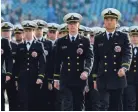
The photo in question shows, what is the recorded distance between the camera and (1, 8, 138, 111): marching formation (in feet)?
38.3

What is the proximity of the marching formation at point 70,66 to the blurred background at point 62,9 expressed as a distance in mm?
14380

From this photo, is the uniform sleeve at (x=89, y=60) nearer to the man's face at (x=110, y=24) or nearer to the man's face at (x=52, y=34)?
the man's face at (x=110, y=24)

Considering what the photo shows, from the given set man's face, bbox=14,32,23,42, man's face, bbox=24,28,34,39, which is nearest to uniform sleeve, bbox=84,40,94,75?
man's face, bbox=24,28,34,39

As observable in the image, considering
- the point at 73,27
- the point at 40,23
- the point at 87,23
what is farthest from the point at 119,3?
the point at 73,27

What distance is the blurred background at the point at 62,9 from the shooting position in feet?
97.6

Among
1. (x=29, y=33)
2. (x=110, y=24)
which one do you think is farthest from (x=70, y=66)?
(x=29, y=33)

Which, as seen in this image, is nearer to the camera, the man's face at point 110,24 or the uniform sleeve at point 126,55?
the uniform sleeve at point 126,55

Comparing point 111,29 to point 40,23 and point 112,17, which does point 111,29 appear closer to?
point 112,17

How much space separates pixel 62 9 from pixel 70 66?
18856 mm

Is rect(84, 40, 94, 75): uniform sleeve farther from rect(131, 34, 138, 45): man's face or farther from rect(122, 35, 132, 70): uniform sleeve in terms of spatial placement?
rect(131, 34, 138, 45): man's face

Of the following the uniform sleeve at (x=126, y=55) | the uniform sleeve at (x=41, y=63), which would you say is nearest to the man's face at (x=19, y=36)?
the uniform sleeve at (x=41, y=63)

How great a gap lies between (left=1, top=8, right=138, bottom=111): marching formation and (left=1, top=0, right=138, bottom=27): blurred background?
14380mm

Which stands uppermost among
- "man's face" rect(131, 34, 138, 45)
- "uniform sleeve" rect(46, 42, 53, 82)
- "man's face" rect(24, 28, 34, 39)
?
"man's face" rect(24, 28, 34, 39)

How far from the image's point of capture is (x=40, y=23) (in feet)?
47.3
